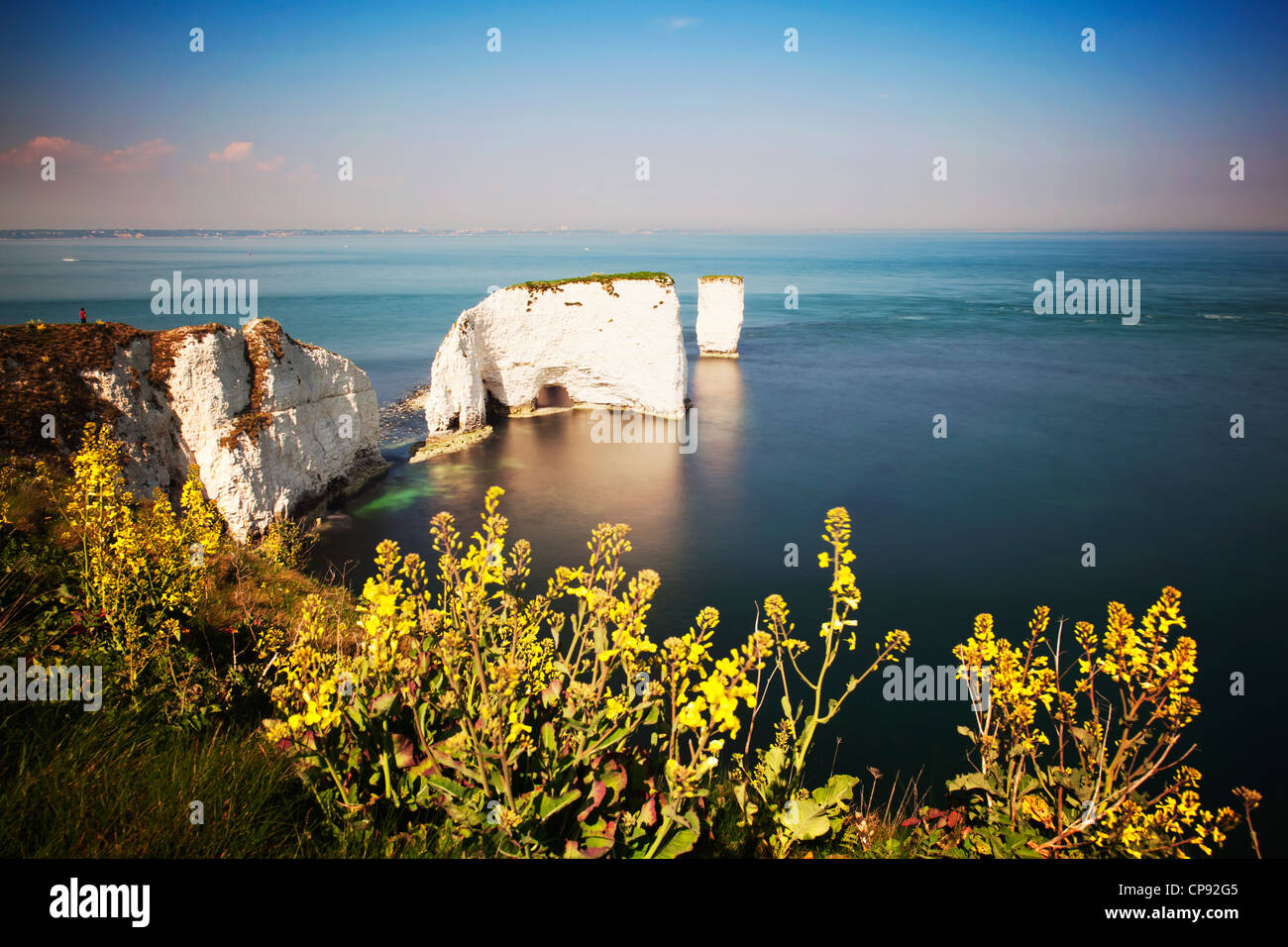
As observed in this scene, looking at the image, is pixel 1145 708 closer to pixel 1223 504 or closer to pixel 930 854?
pixel 930 854

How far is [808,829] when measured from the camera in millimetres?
3994

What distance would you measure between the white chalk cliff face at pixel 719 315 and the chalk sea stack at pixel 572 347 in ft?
56.3

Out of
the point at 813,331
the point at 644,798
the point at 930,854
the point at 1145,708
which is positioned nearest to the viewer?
the point at 644,798

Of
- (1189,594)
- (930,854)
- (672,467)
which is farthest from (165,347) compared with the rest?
(1189,594)

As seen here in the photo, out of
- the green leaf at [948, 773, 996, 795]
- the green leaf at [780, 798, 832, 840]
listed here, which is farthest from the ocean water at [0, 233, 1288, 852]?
the green leaf at [780, 798, 832, 840]

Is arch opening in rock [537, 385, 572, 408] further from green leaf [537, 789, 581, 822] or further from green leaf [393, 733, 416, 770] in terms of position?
green leaf [537, 789, 581, 822]

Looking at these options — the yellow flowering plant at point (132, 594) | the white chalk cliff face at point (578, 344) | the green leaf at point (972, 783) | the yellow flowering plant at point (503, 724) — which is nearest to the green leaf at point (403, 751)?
the yellow flowering plant at point (503, 724)

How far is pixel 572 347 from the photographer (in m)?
33.8

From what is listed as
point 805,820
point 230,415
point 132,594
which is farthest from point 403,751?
point 230,415

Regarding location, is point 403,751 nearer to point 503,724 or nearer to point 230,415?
point 503,724

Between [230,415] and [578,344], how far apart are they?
17789 millimetres

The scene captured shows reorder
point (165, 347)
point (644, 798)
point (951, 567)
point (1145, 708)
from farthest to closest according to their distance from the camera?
point (951, 567), point (165, 347), point (1145, 708), point (644, 798)

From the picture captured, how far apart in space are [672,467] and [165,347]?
17.5 m
